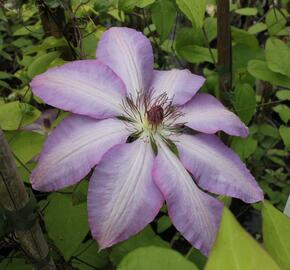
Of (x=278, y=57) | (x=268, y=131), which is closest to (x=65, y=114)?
(x=278, y=57)

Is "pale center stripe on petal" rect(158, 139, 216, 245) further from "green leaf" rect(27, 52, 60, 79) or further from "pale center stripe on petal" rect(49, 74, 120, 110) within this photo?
"green leaf" rect(27, 52, 60, 79)

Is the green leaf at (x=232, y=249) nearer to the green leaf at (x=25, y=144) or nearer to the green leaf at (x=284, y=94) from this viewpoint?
the green leaf at (x=25, y=144)

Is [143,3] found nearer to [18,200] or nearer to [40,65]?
[40,65]

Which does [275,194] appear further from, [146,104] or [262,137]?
[146,104]

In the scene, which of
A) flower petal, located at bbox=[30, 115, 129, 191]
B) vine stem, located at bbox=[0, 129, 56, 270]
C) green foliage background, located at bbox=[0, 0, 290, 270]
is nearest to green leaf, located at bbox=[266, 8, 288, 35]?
green foliage background, located at bbox=[0, 0, 290, 270]

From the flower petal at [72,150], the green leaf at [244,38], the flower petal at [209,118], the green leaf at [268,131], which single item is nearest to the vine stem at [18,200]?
the flower petal at [72,150]

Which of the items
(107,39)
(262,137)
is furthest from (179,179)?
(262,137)
